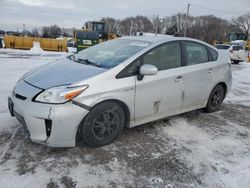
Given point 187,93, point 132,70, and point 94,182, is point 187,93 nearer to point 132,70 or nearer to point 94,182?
point 132,70

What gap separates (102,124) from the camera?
3104 mm

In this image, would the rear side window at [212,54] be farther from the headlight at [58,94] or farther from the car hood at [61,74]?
the headlight at [58,94]

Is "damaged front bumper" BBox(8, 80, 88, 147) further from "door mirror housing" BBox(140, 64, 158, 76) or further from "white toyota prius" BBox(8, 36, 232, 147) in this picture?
"door mirror housing" BBox(140, 64, 158, 76)

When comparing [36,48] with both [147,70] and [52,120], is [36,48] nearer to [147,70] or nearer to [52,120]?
[147,70]

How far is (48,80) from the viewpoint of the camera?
301 centimetres

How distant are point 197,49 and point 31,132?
10.3 feet

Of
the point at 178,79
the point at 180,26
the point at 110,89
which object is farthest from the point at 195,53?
the point at 180,26

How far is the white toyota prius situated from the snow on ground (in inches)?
9.2

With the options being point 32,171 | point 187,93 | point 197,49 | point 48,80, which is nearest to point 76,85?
point 48,80

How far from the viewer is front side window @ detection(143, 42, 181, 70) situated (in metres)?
3.53

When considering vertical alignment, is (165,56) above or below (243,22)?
below

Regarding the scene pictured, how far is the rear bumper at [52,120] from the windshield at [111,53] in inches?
33.8

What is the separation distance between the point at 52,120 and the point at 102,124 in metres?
0.68

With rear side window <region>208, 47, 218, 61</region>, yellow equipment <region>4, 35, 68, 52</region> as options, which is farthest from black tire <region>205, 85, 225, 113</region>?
yellow equipment <region>4, 35, 68, 52</region>
